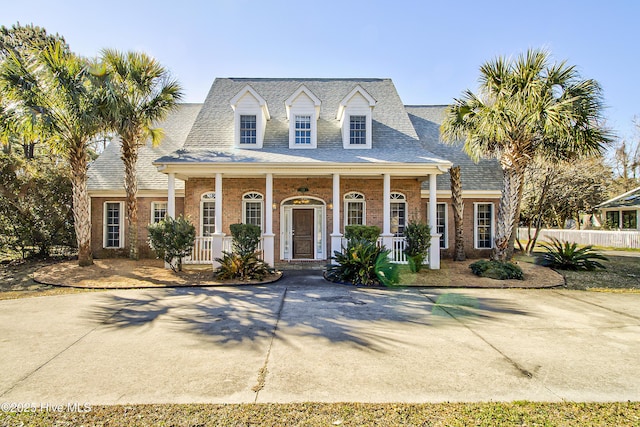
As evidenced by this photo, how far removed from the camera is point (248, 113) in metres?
13.8

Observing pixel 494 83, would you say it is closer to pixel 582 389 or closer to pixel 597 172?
pixel 582 389

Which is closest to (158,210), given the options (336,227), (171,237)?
(171,237)

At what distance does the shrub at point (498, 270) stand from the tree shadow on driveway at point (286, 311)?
104 inches

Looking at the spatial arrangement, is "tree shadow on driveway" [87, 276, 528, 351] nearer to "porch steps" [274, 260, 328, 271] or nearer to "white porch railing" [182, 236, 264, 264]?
"porch steps" [274, 260, 328, 271]

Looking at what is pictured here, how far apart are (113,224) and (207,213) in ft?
14.7

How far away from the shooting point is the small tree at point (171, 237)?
11055 mm

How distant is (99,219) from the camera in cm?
1508

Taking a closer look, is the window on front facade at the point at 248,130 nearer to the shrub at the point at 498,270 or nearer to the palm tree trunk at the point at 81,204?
the palm tree trunk at the point at 81,204

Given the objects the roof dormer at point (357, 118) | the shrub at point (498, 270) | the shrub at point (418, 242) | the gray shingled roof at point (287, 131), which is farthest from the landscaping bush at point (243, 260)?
the shrub at point (498, 270)

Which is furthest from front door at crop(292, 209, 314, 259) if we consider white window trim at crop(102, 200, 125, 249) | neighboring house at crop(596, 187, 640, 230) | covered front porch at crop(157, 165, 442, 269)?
neighboring house at crop(596, 187, 640, 230)

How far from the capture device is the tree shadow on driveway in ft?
18.4

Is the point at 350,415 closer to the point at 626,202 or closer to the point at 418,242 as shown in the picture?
the point at 418,242

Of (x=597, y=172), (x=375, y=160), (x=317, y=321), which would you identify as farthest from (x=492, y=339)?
(x=597, y=172)

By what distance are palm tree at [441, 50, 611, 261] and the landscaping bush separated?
8.07 metres
